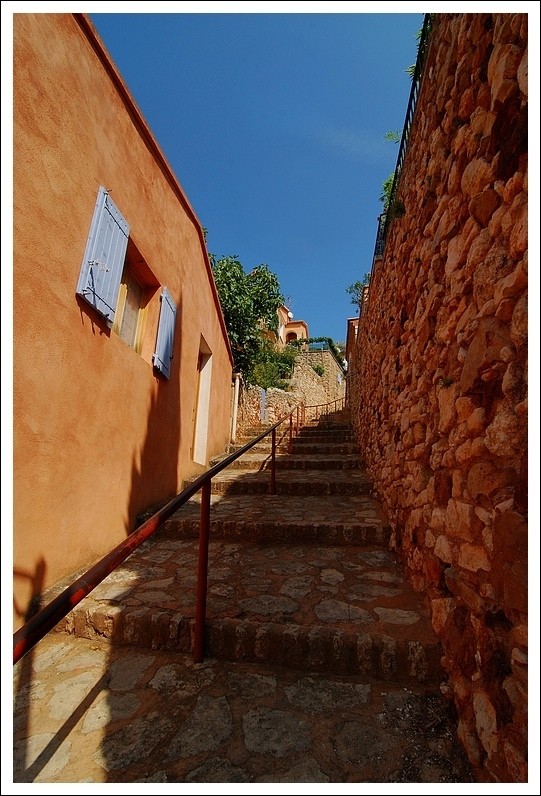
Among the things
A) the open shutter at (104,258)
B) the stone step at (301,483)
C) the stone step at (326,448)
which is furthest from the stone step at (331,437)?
the open shutter at (104,258)

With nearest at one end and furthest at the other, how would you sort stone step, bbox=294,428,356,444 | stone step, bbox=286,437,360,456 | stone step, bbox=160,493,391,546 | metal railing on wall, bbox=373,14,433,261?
metal railing on wall, bbox=373,14,433,261
stone step, bbox=160,493,391,546
stone step, bbox=286,437,360,456
stone step, bbox=294,428,356,444

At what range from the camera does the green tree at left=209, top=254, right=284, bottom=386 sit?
11.2 metres

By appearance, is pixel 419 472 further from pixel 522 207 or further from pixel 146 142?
pixel 146 142

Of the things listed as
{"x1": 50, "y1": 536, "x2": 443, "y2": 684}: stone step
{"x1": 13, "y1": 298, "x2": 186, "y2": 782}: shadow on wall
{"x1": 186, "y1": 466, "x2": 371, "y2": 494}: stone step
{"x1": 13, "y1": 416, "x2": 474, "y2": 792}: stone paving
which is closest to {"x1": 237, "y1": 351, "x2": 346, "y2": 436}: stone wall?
{"x1": 186, "y1": 466, "x2": 371, "y2": 494}: stone step

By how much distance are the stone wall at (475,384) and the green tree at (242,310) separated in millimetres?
8919

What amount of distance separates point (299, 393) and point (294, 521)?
12.6 meters

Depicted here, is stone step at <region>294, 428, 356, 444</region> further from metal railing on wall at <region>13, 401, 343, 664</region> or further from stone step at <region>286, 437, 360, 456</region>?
metal railing on wall at <region>13, 401, 343, 664</region>

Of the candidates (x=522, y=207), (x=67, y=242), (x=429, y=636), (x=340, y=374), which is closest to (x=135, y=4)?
(x=67, y=242)

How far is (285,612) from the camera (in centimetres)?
206

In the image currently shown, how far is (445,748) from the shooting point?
4.30ft

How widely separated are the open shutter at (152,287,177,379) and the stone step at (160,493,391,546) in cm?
168

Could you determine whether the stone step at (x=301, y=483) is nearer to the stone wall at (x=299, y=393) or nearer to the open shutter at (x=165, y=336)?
the open shutter at (x=165, y=336)

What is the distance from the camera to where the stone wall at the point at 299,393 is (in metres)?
11.2

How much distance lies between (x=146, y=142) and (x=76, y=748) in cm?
481
